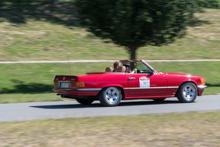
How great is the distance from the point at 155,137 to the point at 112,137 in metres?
0.67

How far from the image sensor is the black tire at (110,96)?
9.63 meters

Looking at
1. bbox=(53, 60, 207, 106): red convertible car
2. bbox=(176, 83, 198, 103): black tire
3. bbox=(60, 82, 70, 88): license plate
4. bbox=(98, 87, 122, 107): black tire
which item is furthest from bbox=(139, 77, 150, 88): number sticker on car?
bbox=(60, 82, 70, 88): license plate

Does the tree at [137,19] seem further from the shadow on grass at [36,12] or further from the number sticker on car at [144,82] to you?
the shadow on grass at [36,12]

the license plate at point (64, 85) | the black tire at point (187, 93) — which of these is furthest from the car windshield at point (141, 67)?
the license plate at point (64, 85)

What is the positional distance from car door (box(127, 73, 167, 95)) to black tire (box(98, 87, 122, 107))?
402mm

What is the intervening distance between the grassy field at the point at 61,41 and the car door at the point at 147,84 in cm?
1370

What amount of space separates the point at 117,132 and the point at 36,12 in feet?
99.9

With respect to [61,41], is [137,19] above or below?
below

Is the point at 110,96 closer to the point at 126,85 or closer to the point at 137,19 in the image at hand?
the point at 126,85

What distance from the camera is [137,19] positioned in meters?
14.3

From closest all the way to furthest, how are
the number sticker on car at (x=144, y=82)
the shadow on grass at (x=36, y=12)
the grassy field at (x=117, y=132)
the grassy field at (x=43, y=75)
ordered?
the grassy field at (x=117, y=132) → the number sticker on car at (x=144, y=82) → the grassy field at (x=43, y=75) → the shadow on grass at (x=36, y=12)

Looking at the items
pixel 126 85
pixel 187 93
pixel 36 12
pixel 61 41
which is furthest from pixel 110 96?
pixel 36 12

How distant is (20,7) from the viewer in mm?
34781

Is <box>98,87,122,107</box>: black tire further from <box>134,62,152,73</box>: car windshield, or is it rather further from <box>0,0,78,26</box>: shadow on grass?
<box>0,0,78,26</box>: shadow on grass
